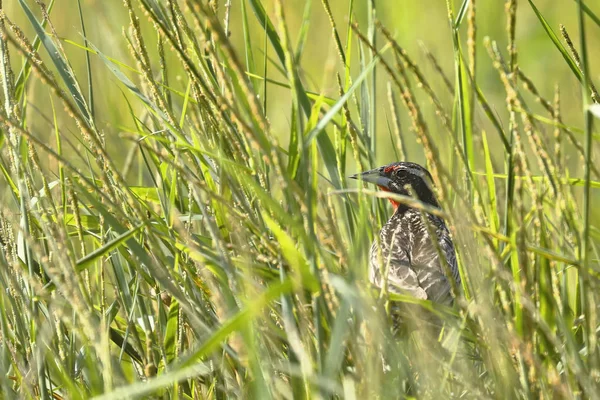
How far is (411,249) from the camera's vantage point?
3020mm

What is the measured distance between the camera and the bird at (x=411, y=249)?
2.58m

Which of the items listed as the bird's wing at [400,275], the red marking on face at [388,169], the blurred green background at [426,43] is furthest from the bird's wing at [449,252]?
the blurred green background at [426,43]

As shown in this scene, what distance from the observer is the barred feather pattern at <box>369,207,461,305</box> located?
101 inches

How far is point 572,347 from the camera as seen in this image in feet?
4.34

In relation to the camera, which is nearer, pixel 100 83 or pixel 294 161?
pixel 294 161

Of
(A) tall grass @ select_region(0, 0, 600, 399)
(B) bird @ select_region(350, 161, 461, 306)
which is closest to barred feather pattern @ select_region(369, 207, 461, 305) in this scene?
(B) bird @ select_region(350, 161, 461, 306)

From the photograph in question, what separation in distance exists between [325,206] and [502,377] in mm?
388

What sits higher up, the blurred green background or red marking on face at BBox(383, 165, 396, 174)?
the blurred green background

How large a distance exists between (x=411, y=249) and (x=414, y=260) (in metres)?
0.09

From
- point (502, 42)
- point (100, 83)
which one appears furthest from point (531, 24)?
point (100, 83)

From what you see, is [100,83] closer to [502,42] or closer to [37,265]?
[502,42]

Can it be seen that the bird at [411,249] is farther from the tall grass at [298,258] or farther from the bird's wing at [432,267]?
the tall grass at [298,258]

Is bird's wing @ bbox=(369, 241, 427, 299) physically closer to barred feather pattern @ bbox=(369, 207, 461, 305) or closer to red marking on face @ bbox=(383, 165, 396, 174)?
barred feather pattern @ bbox=(369, 207, 461, 305)

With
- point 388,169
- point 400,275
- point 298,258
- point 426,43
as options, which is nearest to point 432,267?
point 400,275
